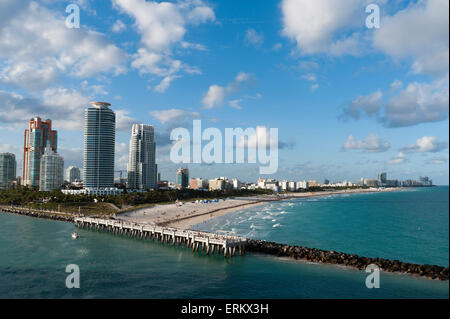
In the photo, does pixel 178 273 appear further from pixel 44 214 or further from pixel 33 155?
pixel 33 155

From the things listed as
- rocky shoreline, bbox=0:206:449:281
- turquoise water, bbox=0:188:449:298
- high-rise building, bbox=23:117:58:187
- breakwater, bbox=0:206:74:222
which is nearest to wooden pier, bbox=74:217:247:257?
Answer: turquoise water, bbox=0:188:449:298

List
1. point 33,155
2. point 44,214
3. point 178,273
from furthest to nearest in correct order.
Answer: point 33,155
point 44,214
point 178,273

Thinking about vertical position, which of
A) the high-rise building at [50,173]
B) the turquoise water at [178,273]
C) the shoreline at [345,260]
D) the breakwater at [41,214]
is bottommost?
the breakwater at [41,214]

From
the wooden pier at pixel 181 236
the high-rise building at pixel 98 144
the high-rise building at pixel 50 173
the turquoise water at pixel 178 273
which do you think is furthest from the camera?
the high-rise building at pixel 50 173

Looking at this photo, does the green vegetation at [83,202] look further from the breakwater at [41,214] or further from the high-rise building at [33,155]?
the high-rise building at [33,155]

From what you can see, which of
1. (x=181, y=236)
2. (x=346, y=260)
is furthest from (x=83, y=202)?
(x=346, y=260)

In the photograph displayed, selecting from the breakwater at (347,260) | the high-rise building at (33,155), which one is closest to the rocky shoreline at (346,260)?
the breakwater at (347,260)
